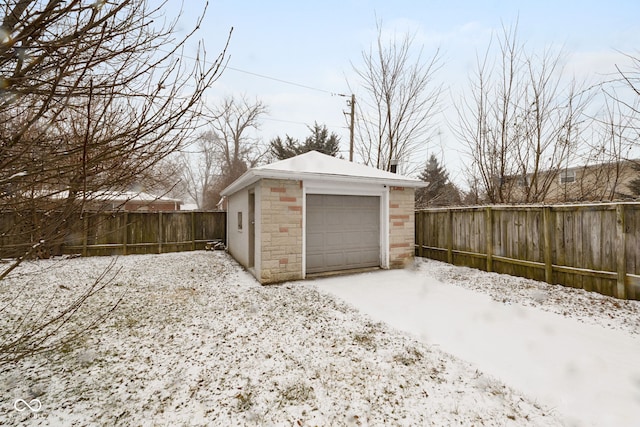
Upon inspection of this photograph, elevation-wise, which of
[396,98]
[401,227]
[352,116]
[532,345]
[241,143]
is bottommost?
[532,345]

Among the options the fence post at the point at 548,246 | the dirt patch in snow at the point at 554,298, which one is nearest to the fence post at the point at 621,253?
the dirt patch in snow at the point at 554,298

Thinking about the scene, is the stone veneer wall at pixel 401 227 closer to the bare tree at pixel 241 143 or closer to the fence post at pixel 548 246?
the fence post at pixel 548 246

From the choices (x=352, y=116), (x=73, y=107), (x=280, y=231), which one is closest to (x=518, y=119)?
(x=352, y=116)

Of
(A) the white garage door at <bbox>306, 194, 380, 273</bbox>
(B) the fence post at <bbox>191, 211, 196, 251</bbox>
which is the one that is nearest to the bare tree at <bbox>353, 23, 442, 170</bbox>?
(A) the white garage door at <bbox>306, 194, 380, 273</bbox>

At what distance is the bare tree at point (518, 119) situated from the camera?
8.18 metres

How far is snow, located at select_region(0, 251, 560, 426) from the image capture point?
2340 millimetres

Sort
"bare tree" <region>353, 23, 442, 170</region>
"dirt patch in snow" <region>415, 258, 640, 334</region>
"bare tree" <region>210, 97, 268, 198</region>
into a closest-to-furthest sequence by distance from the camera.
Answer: "dirt patch in snow" <region>415, 258, 640, 334</region> < "bare tree" <region>353, 23, 442, 170</region> < "bare tree" <region>210, 97, 268, 198</region>

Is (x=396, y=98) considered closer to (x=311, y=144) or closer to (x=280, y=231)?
(x=311, y=144)

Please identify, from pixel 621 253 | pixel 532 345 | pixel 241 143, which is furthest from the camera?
pixel 241 143

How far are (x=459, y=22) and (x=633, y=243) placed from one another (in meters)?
7.04

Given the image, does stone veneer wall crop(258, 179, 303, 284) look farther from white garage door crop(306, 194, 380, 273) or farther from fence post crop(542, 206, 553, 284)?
fence post crop(542, 206, 553, 284)

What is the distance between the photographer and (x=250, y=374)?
2.90 metres

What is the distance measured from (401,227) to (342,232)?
72.1 inches

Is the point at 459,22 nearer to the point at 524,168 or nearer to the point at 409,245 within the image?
the point at 524,168
